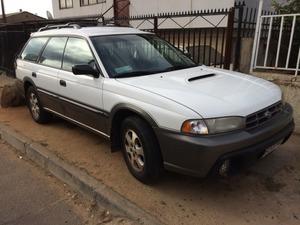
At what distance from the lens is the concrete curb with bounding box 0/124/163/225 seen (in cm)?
319

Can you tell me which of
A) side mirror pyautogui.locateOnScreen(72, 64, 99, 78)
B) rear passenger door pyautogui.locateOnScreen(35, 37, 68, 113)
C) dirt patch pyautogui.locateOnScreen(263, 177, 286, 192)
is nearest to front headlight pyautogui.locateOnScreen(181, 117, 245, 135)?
dirt patch pyautogui.locateOnScreen(263, 177, 286, 192)

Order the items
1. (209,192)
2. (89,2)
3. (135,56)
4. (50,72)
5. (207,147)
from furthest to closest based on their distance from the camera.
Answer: (89,2) → (50,72) → (135,56) → (209,192) → (207,147)

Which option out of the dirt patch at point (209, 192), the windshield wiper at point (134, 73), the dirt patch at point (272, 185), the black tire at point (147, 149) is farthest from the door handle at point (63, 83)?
the dirt patch at point (272, 185)

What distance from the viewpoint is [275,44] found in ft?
20.7

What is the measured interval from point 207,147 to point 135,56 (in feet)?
5.99

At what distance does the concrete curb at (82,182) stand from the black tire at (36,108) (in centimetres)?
61

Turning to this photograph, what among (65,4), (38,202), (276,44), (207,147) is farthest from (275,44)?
(65,4)

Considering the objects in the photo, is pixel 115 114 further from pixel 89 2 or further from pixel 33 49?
pixel 89 2

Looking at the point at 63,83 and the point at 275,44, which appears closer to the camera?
the point at 63,83

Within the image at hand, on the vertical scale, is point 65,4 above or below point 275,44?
above

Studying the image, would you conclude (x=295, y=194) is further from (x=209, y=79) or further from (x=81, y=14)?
(x=81, y=14)

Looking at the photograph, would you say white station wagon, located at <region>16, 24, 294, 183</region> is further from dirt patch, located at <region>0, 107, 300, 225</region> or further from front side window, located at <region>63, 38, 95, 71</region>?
dirt patch, located at <region>0, 107, 300, 225</region>

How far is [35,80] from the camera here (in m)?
5.68

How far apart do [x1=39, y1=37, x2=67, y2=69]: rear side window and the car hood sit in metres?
1.63
